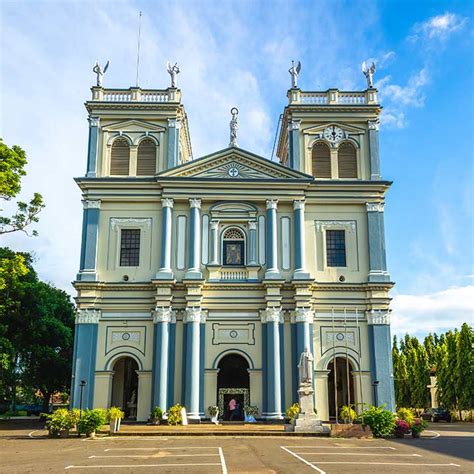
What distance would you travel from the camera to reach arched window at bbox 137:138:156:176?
32.3 m

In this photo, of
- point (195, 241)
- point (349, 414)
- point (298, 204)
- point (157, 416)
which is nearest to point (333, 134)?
point (298, 204)

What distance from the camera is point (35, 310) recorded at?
34.1 metres

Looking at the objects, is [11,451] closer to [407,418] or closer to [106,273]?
[106,273]

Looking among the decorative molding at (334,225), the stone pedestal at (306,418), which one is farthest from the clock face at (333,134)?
the stone pedestal at (306,418)

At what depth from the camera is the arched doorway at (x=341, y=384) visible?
3052cm

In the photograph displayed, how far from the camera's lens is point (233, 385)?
30594 mm

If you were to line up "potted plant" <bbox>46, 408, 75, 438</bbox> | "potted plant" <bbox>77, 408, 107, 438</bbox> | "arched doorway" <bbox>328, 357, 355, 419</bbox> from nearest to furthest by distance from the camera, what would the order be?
"potted plant" <bbox>77, 408, 107, 438</bbox>, "potted plant" <bbox>46, 408, 75, 438</bbox>, "arched doorway" <bbox>328, 357, 355, 419</bbox>

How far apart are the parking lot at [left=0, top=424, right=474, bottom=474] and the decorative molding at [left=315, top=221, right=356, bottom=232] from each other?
11985 millimetres

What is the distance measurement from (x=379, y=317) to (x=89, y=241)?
15405 mm

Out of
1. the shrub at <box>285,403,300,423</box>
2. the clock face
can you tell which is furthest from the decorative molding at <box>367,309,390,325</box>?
the clock face

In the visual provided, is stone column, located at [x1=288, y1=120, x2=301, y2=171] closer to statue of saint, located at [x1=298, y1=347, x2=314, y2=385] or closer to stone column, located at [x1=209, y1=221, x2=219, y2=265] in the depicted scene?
stone column, located at [x1=209, y1=221, x2=219, y2=265]

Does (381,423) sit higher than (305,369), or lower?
lower

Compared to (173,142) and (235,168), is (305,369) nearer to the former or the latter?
(235,168)

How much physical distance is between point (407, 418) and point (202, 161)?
1623 centimetres
